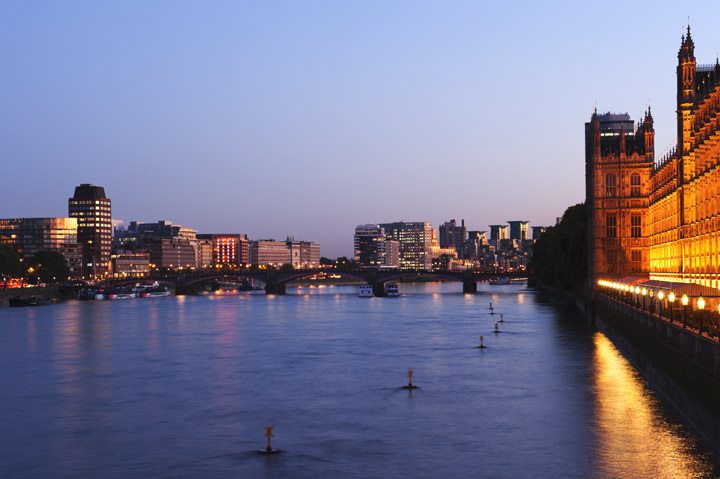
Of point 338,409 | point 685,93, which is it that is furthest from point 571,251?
point 338,409


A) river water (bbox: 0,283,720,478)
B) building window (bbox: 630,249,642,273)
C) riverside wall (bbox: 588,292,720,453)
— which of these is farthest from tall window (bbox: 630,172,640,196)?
riverside wall (bbox: 588,292,720,453)

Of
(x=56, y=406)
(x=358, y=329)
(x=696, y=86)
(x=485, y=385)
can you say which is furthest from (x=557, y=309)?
(x=56, y=406)

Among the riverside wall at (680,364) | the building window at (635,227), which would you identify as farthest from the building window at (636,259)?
the riverside wall at (680,364)

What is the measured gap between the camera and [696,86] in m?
93.0

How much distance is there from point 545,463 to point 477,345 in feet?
159

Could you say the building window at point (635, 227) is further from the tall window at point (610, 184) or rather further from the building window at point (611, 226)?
the tall window at point (610, 184)

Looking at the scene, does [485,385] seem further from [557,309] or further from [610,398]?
[557,309]

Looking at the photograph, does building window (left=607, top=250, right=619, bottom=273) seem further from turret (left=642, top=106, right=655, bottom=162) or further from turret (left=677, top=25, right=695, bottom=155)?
turret (left=677, top=25, right=695, bottom=155)

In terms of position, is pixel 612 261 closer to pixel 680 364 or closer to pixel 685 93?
pixel 685 93

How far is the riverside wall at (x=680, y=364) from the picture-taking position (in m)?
34.4

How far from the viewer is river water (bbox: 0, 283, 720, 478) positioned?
36938 millimetres

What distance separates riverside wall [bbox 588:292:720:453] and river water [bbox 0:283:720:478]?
0.99 meters

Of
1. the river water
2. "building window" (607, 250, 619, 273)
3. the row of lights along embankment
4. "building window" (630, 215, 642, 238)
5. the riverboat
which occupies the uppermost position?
"building window" (630, 215, 642, 238)

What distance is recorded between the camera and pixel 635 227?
436ft
